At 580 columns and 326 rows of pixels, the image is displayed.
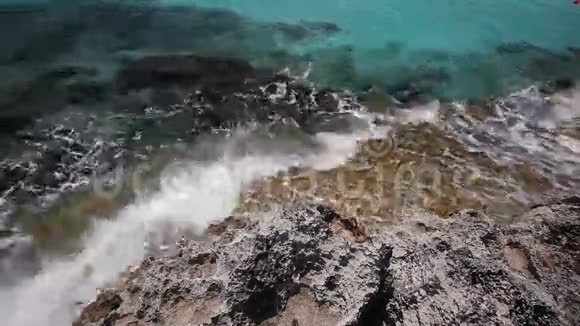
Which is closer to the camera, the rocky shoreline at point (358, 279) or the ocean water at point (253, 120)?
the rocky shoreline at point (358, 279)

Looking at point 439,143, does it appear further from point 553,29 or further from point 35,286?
point 553,29

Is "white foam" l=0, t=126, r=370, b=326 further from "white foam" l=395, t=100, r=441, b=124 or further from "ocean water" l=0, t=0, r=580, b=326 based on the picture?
"white foam" l=395, t=100, r=441, b=124

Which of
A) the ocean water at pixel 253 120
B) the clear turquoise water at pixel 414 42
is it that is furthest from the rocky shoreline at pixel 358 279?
the clear turquoise water at pixel 414 42

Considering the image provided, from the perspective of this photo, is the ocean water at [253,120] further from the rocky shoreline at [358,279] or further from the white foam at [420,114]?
the rocky shoreline at [358,279]

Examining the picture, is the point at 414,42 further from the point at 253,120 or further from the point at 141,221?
the point at 141,221

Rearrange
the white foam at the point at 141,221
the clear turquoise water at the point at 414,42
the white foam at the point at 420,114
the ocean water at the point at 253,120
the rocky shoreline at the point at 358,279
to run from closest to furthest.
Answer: the rocky shoreline at the point at 358,279 → the white foam at the point at 141,221 → the ocean water at the point at 253,120 → the white foam at the point at 420,114 → the clear turquoise water at the point at 414,42

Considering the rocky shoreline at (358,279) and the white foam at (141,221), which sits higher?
the rocky shoreline at (358,279)

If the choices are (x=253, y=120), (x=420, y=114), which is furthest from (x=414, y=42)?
(x=253, y=120)
